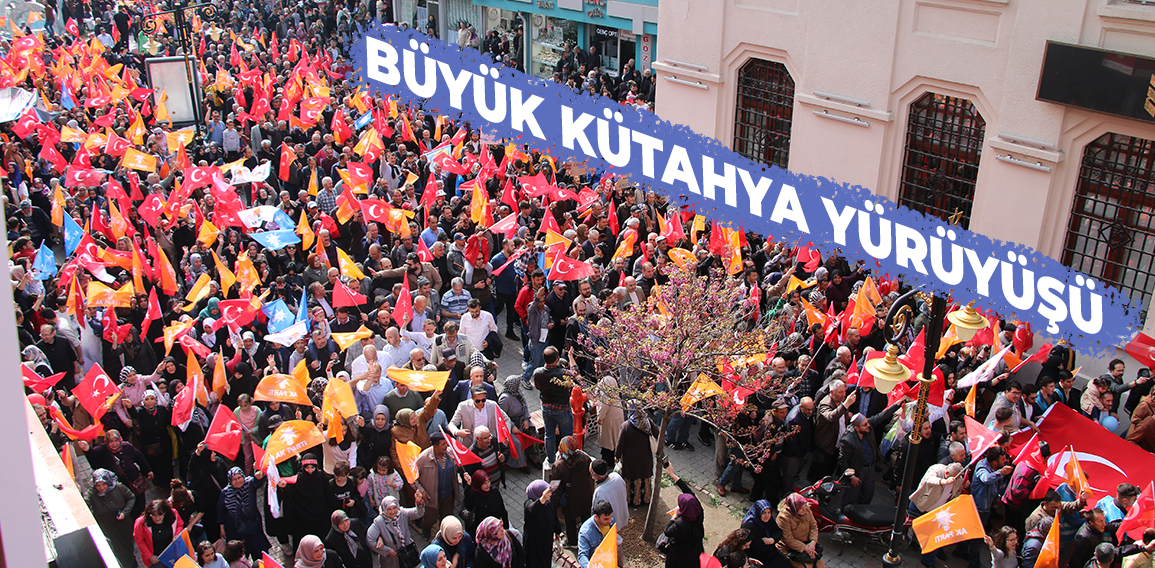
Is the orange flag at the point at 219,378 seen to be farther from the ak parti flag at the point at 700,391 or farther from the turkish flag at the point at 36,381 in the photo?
the ak parti flag at the point at 700,391

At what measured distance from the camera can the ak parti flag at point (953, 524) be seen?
348 inches

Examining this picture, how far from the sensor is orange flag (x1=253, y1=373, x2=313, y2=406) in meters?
10.0

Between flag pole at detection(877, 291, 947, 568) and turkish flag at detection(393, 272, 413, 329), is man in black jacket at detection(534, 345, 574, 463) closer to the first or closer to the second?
turkish flag at detection(393, 272, 413, 329)

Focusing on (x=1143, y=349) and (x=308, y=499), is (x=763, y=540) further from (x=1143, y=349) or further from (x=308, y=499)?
(x=1143, y=349)

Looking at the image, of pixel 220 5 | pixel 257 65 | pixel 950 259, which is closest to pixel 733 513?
pixel 950 259

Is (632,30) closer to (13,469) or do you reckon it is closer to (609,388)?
(609,388)

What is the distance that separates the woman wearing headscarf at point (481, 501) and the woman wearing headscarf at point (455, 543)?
2.23 feet

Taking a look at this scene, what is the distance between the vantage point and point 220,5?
39781 mm

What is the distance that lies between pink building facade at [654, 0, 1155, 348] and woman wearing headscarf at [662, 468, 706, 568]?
843 centimetres

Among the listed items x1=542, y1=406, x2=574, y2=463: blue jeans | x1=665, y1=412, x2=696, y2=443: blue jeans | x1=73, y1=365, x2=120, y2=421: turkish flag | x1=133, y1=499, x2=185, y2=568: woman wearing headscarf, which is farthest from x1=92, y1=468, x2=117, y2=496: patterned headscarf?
x1=665, y1=412, x2=696, y2=443: blue jeans

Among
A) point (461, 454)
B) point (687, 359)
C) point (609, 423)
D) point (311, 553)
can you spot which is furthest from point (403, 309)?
point (311, 553)

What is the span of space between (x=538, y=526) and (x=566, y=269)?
4793 millimetres

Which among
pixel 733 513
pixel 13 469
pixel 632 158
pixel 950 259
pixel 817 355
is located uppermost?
pixel 13 469

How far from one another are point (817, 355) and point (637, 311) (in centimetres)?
322
